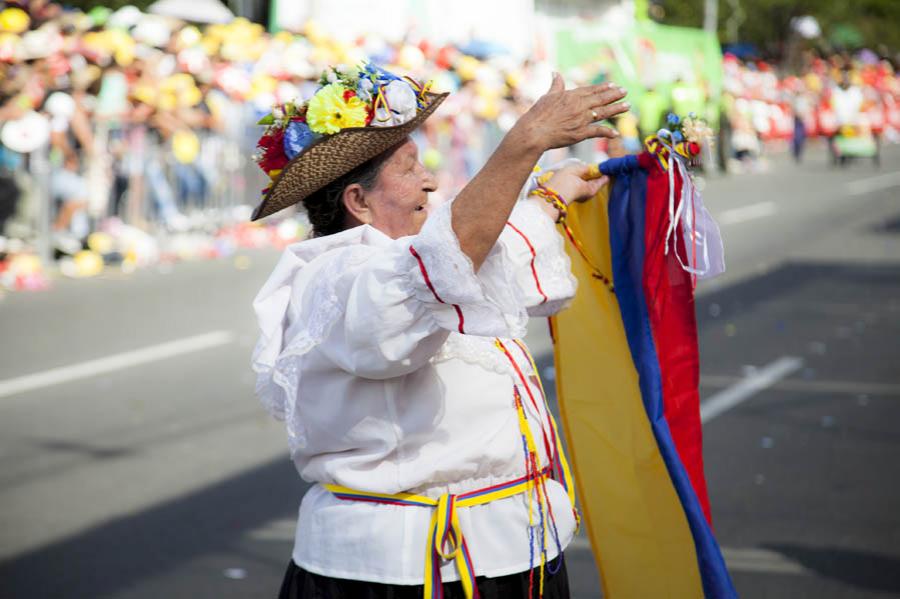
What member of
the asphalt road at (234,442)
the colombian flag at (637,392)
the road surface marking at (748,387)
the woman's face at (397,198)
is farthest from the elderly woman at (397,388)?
the road surface marking at (748,387)

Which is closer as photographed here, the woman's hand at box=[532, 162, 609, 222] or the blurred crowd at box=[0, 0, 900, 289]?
the woman's hand at box=[532, 162, 609, 222]

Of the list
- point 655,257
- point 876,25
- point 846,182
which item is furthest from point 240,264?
point 876,25

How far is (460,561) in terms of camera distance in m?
2.62

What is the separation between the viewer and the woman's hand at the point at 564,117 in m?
2.26

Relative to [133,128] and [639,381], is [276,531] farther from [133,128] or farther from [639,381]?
[133,128]

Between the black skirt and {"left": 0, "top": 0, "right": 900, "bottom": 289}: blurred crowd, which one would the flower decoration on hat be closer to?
the black skirt

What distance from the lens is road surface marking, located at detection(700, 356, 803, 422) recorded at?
801 centimetres

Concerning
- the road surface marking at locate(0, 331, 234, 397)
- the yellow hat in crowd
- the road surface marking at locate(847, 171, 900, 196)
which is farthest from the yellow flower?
the road surface marking at locate(847, 171, 900, 196)

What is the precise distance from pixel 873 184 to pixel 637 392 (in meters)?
23.7

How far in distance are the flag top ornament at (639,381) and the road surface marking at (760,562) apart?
7.17ft

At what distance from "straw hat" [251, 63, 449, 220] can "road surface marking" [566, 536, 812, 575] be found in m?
3.18

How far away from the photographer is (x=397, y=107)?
2773mm

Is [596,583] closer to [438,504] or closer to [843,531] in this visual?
[843,531]

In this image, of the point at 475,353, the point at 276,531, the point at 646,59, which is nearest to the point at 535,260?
the point at 475,353
